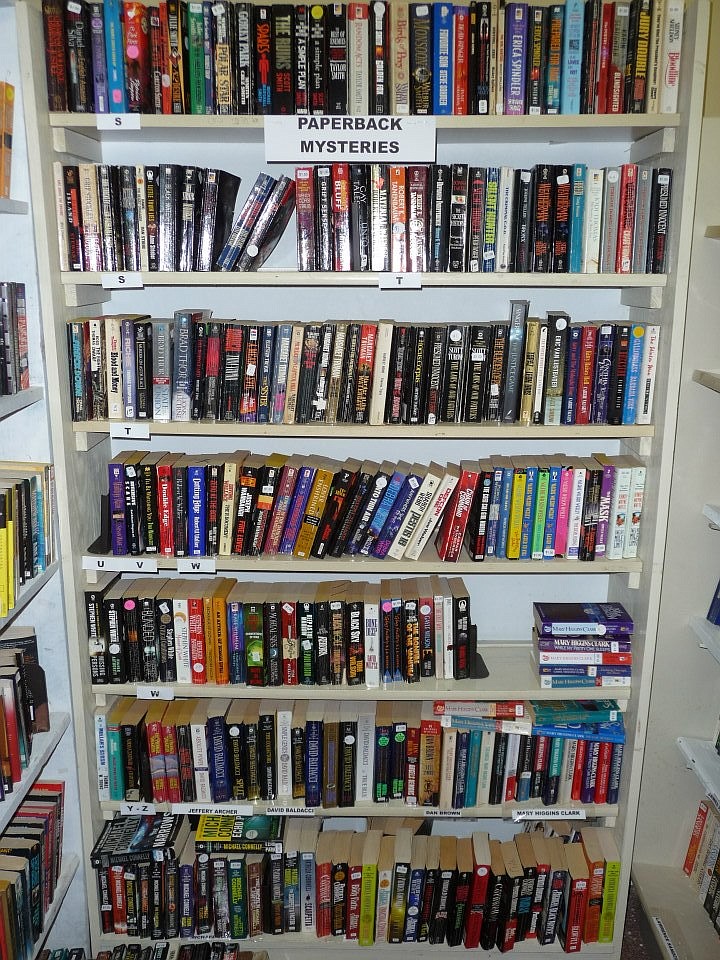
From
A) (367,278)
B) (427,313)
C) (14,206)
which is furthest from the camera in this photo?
(427,313)

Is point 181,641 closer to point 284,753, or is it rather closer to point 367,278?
point 284,753

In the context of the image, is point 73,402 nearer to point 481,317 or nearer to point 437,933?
point 481,317

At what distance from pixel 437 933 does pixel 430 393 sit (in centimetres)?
141

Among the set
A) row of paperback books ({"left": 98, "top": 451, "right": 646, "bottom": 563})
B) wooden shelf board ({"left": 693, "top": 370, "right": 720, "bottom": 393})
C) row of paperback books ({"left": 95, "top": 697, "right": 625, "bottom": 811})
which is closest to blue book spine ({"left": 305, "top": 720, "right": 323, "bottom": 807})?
row of paperback books ({"left": 95, "top": 697, "right": 625, "bottom": 811})

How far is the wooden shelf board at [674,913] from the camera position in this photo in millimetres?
2162

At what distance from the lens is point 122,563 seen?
205cm

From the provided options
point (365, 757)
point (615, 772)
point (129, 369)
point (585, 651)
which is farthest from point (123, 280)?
point (615, 772)

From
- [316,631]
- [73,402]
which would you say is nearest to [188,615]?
[316,631]

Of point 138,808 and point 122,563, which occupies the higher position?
point 122,563

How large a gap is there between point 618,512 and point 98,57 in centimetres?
157

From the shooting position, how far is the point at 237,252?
6.39ft

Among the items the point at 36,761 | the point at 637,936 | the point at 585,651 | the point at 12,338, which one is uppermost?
Answer: the point at 12,338

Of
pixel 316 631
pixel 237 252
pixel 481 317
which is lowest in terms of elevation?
pixel 316 631

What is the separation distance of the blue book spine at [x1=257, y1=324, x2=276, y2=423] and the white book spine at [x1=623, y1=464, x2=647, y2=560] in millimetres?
894
